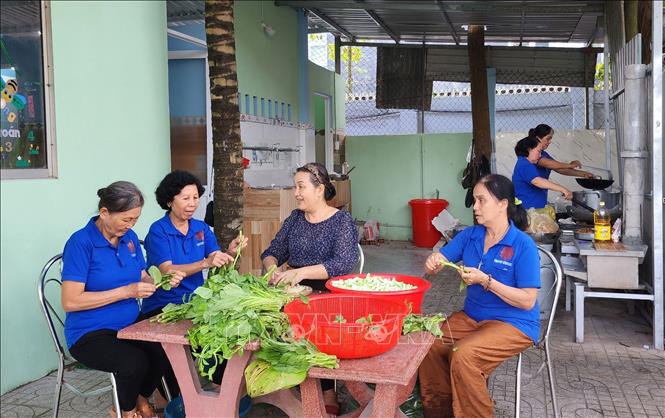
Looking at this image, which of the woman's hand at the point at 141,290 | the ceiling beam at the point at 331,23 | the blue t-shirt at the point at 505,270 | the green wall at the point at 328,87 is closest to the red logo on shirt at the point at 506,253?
the blue t-shirt at the point at 505,270

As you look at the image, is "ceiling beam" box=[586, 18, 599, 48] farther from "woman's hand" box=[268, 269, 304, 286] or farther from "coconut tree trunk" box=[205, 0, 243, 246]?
"woman's hand" box=[268, 269, 304, 286]

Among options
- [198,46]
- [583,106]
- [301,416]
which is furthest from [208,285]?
[583,106]

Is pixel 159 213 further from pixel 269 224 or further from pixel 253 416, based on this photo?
pixel 253 416

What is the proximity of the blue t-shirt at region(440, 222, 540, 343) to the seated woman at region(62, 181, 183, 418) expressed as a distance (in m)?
1.52

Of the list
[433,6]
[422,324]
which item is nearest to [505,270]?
[422,324]

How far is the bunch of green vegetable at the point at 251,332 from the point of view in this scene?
88.4 inches

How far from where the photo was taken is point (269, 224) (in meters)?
6.57

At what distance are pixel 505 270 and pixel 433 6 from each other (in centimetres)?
624

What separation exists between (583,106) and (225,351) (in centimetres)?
1044

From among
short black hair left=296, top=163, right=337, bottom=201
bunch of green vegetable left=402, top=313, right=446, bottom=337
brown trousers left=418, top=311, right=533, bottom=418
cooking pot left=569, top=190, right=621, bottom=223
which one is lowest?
brown trousers left=418, top=311, right=533, bottom=418

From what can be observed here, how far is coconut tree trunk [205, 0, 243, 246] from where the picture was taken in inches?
160

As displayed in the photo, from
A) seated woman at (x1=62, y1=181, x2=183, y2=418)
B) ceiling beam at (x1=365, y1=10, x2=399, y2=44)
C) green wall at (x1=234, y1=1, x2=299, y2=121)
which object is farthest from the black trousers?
ceiling beam at (x1=365, y1=10, x2=399, y2=44)

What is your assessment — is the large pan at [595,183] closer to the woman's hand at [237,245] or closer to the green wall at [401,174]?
the woman's hand at [237,245]

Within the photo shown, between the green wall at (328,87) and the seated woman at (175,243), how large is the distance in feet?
21.8
